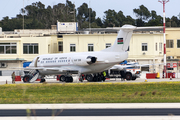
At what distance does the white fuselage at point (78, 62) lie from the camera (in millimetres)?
43438

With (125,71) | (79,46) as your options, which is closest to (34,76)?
(125,71)

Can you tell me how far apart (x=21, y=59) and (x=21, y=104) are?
49.8 m

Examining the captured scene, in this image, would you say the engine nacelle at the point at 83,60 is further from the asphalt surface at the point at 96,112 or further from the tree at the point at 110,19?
the tree at the point at 110,19

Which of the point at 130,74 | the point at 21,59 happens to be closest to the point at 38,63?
the point at 130,74

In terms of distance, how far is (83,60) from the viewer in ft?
144

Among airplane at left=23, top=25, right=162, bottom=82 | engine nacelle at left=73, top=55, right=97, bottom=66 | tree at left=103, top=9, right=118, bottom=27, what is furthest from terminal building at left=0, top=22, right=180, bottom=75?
tree at left=103, top=9, right=118, bottom=27

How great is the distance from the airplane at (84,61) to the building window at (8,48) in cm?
2440

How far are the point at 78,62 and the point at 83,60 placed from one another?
33.3 inches

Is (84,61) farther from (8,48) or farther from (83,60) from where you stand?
(8,48)

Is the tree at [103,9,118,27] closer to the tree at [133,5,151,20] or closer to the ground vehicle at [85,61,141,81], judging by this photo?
the tree at [133,5,151,20]

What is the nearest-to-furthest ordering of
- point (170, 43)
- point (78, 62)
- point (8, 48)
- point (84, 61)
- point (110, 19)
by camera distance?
point (84, 61), point (78, 62), point (8, 48), point (170, 43), point (110, 19)

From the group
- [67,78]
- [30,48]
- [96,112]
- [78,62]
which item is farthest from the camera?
[30,48]

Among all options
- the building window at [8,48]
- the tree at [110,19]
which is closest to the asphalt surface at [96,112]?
the building window at [8,48]

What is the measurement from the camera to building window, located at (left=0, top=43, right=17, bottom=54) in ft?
234
